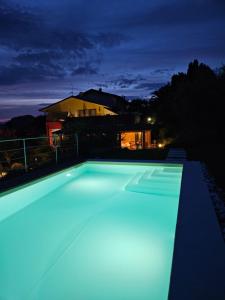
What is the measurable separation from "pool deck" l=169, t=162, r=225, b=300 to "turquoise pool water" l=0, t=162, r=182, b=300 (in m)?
0.65

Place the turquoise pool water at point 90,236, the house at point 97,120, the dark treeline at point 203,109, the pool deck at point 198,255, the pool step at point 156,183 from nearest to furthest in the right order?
the pool deck at point 198,255, the turquoise pool water at point 90,236, the pool step at point 156,183, the dark treeline at point 203,109, the house at point 97,120

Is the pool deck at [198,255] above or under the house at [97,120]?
under

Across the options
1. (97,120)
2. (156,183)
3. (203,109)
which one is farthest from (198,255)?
(97,120)

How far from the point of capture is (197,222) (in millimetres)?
3002

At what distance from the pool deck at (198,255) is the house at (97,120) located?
10.1 metres

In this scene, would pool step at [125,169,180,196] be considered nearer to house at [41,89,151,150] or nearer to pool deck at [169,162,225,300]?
pool deck at [169,162,225,300]

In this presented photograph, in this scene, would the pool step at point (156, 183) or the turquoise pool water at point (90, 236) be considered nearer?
the turquoise pool water at point (90, 236)

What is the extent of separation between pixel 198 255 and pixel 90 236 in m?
2.46

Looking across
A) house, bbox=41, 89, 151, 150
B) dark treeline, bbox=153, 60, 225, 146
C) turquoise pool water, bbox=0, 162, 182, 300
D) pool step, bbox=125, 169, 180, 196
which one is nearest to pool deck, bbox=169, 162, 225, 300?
turquoise pool water, bbox=0, 162, 182, 300

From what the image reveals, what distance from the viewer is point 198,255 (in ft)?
7.38

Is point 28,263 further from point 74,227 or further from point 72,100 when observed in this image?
point 72,100

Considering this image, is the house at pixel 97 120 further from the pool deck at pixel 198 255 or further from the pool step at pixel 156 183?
the pool deck at pixel 198 255

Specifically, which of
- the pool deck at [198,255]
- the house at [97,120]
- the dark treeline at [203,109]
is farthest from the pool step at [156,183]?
the dark treeline at [203,109]

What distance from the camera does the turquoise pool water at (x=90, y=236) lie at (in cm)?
285
